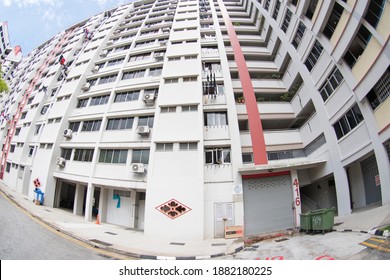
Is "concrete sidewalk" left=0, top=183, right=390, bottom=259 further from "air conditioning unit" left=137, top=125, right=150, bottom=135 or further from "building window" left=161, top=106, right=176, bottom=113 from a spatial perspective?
"building window" left=161, top=106, right=176, bottom=113

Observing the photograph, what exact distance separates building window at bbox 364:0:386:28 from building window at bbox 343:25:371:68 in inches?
17.8

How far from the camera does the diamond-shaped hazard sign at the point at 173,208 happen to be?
33.9ft

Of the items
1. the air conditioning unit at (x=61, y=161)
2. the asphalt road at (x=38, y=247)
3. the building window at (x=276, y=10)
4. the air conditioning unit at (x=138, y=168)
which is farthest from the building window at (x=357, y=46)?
the air conditioning unit at (x=61, y=161)

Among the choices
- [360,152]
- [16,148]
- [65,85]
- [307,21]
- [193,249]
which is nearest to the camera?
[193,249]

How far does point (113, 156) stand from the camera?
13641 mm

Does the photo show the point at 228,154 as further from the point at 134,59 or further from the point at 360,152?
the point at 134,59

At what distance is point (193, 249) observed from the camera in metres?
8.30

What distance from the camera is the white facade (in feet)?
32.4

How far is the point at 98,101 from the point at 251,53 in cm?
1472

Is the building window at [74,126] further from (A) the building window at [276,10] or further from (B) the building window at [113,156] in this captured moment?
(A) the building window at [276,10]

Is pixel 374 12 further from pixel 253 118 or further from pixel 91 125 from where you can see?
pixel 91 125

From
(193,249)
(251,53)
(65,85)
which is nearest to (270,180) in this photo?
(193,249)

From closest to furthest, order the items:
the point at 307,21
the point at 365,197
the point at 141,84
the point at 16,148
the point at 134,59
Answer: the point at 365,197 < the point at 307,21 < the point at 141,84 < the point at 134,59 < the point at 16,148

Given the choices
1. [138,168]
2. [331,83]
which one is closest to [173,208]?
[138,168]
